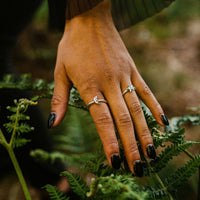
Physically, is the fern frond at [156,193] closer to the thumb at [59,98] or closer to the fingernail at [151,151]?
the fingernail at [151,151]

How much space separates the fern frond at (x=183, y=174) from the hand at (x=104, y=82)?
0.36 feet

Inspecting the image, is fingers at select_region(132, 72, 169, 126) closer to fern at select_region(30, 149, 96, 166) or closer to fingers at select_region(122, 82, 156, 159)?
fingers at select_region(122, 82, 156, 159)

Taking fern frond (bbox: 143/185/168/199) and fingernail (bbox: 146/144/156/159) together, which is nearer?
fern frond (bbox: 143/185/168/199)

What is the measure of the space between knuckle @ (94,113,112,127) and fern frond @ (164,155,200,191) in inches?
11.0

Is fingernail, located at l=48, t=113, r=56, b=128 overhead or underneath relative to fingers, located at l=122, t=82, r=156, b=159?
overhead

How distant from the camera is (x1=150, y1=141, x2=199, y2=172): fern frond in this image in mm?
696

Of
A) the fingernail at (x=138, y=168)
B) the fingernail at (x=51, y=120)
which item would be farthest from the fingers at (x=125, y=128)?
the fingernail at (x=51, y=120)

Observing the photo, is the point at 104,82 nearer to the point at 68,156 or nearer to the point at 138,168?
the point at 138,168

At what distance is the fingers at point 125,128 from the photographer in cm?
72

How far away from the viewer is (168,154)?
714 mm

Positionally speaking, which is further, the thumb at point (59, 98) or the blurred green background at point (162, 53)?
the blurred green background at point (162, 53)

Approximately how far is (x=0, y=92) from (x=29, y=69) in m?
2.03

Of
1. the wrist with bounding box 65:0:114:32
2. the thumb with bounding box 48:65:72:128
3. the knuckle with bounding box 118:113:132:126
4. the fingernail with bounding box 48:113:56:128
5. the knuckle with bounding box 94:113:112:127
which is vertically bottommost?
the knuckle with bounding box 118:113:132:126

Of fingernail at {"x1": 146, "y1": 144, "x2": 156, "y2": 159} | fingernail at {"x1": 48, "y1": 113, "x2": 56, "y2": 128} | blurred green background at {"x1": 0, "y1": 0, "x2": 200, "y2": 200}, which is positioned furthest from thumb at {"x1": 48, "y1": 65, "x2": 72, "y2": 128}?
blurred green background at {"x1": 0, "y1": 0, "x2": 200, "y2": 200}
